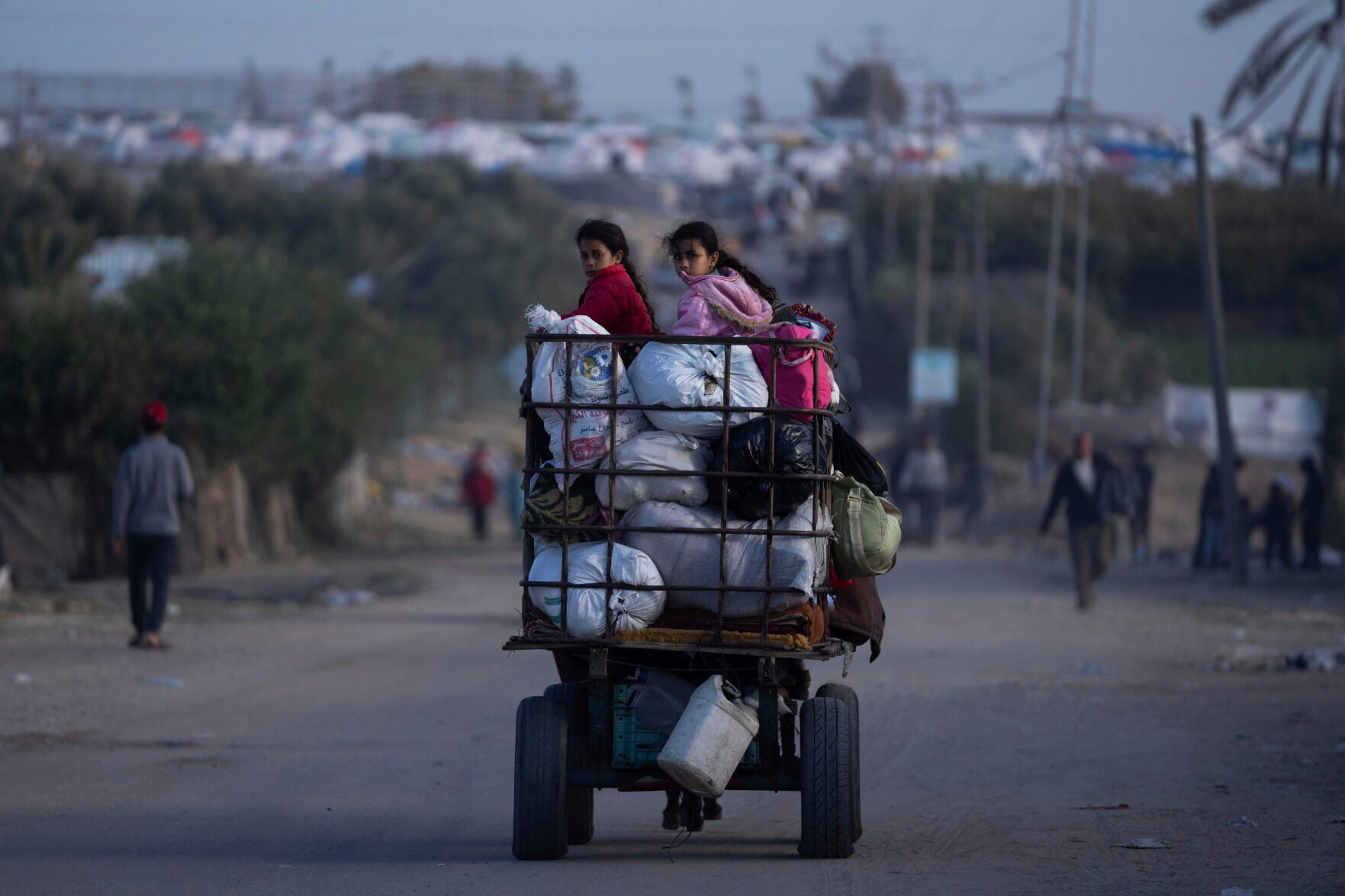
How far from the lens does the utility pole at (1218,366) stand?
2423 centimetres

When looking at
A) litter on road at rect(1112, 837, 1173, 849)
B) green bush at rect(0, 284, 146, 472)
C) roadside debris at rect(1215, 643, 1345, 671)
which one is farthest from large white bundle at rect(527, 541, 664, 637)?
green bush at rect(0, 284, 146, 472)

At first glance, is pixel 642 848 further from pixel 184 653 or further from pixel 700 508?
pixel 184 653

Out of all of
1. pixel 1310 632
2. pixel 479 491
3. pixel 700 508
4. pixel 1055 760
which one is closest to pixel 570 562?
pixel 700 508

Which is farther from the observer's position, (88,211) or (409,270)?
(88,211)

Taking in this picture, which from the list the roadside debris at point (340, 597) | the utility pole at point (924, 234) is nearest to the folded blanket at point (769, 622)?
the roadside debris at point (340, 597)

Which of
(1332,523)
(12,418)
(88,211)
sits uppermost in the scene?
(88,211)

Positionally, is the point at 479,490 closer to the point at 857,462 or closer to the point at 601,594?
the point at 857,462

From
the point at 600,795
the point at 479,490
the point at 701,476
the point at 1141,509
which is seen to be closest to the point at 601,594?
the point at 701,476

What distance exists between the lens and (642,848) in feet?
24.1

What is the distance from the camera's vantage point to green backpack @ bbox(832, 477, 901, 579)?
675cm

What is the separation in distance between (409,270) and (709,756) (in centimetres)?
5972

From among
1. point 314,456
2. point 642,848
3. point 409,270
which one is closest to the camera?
point 642,848

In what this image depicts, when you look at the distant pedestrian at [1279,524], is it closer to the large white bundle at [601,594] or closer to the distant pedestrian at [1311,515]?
the distant pedestrian at [1311,515]

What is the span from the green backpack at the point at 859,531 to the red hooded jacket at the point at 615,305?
1075mm
